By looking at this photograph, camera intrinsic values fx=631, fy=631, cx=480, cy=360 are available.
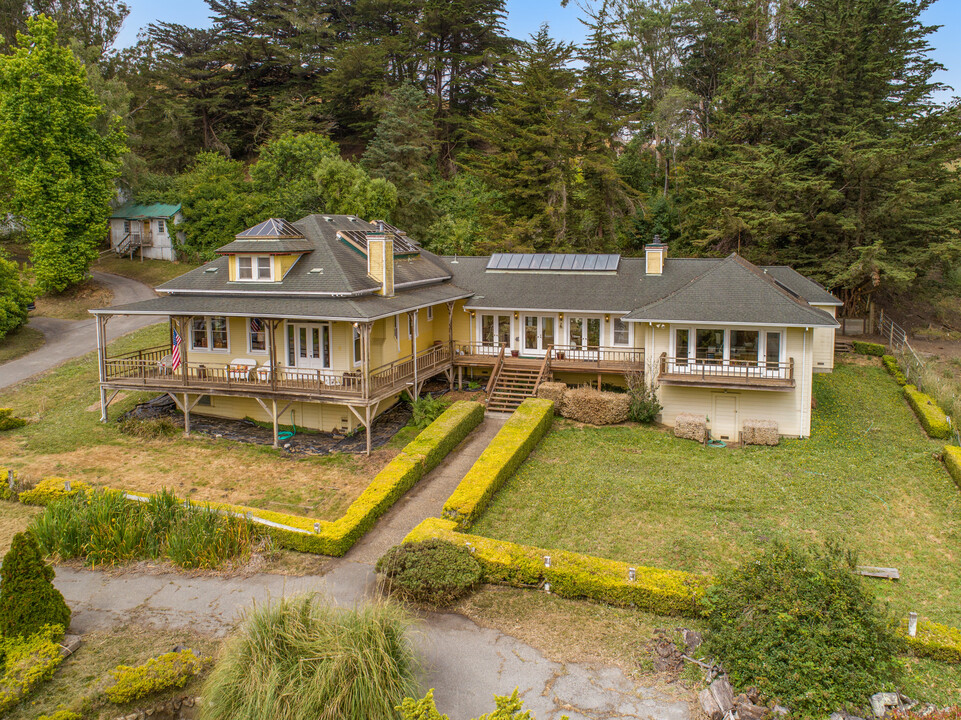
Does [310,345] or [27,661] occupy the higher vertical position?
[310,345]

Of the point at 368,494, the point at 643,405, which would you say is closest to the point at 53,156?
the point at 368,494

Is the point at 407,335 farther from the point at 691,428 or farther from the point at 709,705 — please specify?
the point at 709,705

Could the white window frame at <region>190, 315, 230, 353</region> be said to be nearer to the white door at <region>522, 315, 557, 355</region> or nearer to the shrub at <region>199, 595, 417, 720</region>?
the white door at <region>522, 315, 557, 355</region>

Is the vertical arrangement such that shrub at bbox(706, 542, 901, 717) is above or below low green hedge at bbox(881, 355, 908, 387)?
below

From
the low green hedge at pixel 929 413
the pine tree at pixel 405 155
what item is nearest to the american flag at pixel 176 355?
the pine tree at pixel 405 155

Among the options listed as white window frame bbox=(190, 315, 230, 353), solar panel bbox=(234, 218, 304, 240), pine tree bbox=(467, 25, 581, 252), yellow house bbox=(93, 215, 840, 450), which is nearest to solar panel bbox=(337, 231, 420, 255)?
yellow house bbox=(93, 215, 840, 450)

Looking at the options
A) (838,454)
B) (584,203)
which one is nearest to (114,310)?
(838,454)

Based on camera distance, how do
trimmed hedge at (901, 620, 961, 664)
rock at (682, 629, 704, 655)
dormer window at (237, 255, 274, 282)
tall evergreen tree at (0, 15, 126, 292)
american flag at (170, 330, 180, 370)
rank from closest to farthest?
1. trimmed hedge at (901, 620, 961, 664)
2. rock at (682, 629, 704, 655)
3. dormer window at (237, 255, 274, 282)
4. american flag at (170, 330, 180, 370)
5. tall evergreen tree at (0, 15, 126, 292)
